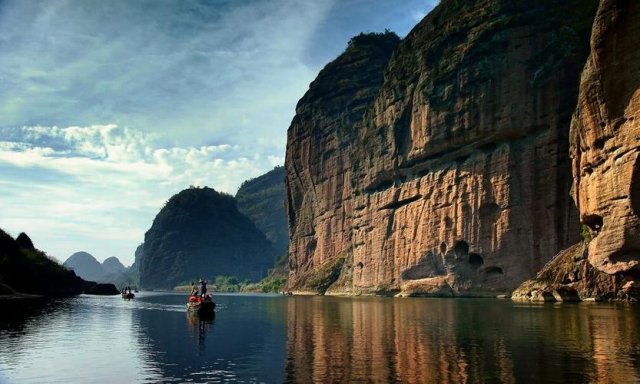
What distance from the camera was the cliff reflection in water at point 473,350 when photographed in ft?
69.9

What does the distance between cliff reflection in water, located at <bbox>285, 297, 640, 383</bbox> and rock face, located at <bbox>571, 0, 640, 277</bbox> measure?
17.6 ft

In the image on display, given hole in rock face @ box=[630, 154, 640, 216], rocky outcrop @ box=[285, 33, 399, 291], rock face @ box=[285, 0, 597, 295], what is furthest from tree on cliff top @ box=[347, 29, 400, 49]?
hole in rock face @ box=[630, 154, 640, 216]

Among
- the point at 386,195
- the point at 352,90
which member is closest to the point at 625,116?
the point at 386,195

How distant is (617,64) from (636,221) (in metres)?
12.0

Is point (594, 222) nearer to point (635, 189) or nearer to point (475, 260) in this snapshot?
point (635, 189)

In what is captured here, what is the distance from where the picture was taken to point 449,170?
308 ft

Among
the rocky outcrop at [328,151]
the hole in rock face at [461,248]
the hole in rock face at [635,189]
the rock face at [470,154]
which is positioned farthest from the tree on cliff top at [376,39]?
the hole in rock face at [635,189]

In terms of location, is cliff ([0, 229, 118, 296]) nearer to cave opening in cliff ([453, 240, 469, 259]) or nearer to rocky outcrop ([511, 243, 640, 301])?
cave opening in cliff ([453, 240, 469, 259])

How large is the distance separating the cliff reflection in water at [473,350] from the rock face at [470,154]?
39.8 m

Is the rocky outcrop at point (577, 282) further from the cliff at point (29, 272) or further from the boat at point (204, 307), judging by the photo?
the cliff at point (29, 272)

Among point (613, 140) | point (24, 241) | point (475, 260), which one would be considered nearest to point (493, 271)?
point (475, 260)

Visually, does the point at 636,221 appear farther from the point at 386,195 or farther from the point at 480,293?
the point at 386,195

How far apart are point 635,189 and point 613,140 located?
4788 millimetres

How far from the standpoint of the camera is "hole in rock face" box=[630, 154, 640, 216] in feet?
140
